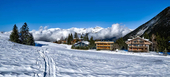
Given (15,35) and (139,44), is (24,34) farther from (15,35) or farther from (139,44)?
(139,44)

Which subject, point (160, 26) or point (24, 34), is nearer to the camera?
point (24, 34)

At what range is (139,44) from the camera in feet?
147

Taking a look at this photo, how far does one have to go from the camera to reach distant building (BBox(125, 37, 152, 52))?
4331 cm

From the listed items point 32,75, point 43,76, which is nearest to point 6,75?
point 32,75

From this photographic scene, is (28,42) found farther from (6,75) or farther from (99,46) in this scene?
(6,75)

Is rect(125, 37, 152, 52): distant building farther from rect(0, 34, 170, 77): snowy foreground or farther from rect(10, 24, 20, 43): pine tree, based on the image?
rect(10, 24, 20, 43): pine tree

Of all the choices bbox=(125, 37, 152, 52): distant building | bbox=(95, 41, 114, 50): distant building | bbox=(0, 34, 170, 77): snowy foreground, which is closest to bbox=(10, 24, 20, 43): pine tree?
bbox=(0, 34, 170, 77): snowy foreground

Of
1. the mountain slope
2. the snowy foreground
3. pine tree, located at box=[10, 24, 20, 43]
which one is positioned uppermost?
the mountain slope

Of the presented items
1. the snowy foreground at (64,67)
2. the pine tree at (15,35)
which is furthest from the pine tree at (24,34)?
the snowy foreground at (64,67)

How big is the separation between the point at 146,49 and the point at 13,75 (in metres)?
48.7

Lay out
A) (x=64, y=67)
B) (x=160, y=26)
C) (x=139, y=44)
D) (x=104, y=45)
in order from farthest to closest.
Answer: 1. (x=160, y=26)
2. (x=104, y=45)
3. (x=139, y=44)
4. (x=64, y=67)

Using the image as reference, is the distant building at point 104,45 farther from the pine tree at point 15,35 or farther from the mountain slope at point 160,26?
the mountain slope at point 160,26

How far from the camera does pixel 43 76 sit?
25.7 feet

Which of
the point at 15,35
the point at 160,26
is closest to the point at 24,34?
the point at 15,35
